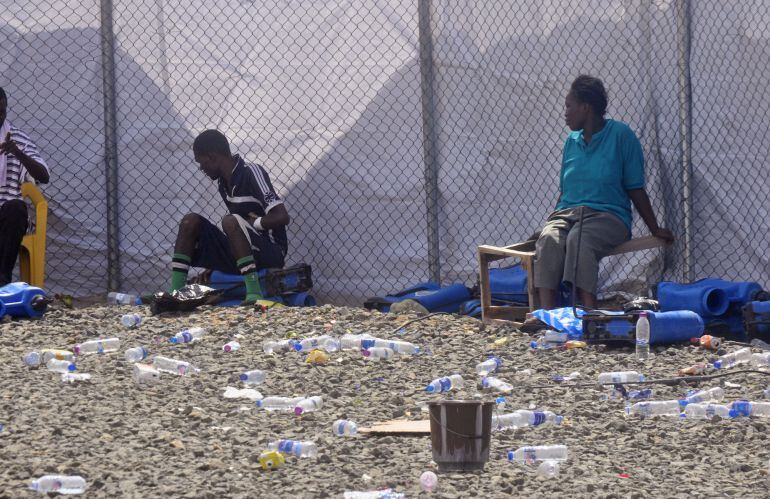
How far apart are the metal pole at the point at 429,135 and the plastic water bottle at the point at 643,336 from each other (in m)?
2.39

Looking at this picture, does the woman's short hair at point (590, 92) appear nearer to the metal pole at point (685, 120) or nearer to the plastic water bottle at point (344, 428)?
the metal pole at point (685, 120)

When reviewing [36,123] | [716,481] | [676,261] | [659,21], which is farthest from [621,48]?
[716,481]

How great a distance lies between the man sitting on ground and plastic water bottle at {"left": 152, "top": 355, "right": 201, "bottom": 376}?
2.12 meters

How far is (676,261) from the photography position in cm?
789

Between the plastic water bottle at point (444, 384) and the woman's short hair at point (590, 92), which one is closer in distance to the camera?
the plastic water bottle at point (444, 384)

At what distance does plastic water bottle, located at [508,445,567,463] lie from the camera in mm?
3953

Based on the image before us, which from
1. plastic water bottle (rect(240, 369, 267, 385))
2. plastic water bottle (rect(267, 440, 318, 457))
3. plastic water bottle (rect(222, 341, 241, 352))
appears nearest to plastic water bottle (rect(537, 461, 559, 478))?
plastic water bottle (rect(267, 440, 318, 457))

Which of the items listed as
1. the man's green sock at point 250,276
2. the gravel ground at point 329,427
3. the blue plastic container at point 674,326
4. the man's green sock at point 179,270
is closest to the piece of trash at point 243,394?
the gravel ground at point 329,427

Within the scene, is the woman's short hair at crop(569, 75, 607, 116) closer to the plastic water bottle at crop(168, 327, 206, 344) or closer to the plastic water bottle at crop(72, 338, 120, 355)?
the plastic water bottle at crop(168, 327, 206, 344)

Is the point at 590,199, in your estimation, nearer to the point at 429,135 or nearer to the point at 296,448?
the point at 429,135

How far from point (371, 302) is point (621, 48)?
8.09 feet

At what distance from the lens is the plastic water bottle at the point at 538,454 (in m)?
3.95

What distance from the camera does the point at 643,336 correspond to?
595 cm

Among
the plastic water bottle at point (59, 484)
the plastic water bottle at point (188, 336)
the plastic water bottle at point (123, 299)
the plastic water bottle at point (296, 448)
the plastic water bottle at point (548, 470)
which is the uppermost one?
the plastic water bottle at point (59, 484)
